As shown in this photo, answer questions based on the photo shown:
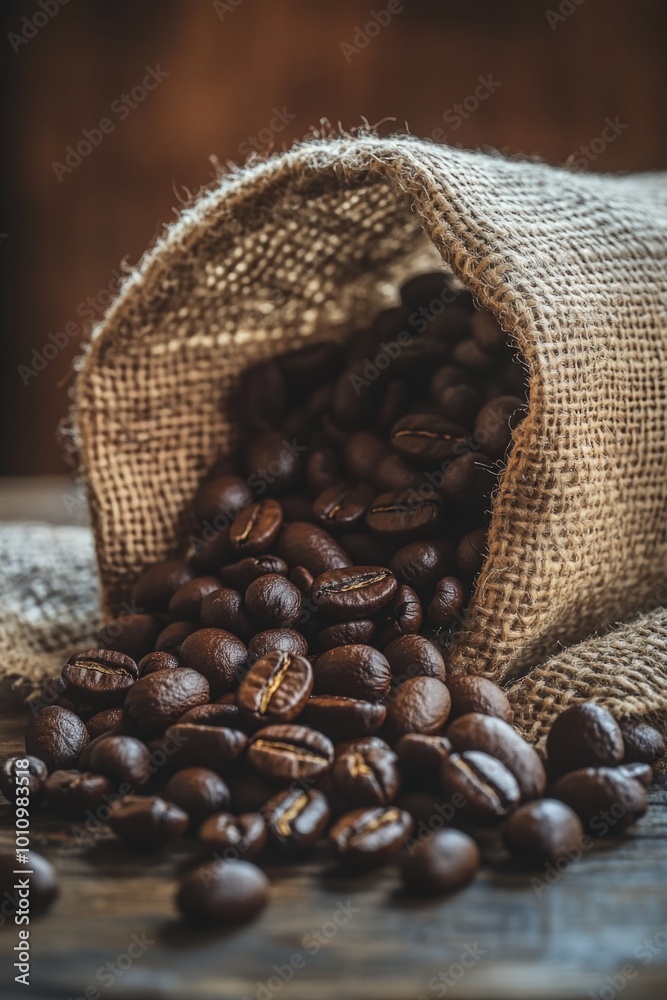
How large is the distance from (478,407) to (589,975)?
3.48 ft

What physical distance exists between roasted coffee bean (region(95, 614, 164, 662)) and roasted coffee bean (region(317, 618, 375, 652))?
13.1 inches

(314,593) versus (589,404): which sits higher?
(589,404)

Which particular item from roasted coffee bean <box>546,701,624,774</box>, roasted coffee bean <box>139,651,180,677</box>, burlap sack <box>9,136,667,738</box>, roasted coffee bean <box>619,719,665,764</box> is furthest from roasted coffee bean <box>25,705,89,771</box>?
roasted coffee bean <box>619,719,665,764</box>

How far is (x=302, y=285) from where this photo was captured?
217cm

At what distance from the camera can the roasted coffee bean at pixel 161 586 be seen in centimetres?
181

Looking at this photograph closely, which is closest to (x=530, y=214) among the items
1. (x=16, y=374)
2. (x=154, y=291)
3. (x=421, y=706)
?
(x=154, y=291)

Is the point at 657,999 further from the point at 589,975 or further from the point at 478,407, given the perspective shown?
the point at 478,407

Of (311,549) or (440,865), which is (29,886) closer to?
(440,865)

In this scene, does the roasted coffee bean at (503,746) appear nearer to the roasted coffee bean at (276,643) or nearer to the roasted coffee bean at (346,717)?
the roasted coffee bean at (346,717)

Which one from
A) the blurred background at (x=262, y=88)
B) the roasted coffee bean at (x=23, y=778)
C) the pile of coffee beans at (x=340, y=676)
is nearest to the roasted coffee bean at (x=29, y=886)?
the pile of coffee beans at (x=340, y=676)

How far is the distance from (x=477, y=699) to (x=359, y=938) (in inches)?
18.1

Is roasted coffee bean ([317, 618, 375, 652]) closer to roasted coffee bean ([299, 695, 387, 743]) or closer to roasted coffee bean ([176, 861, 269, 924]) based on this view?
roasted coffee bean ([299, 695, 387, 743])

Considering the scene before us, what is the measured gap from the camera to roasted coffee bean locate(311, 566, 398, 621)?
1.53m

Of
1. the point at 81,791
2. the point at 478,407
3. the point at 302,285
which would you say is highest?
the point at 302,285
